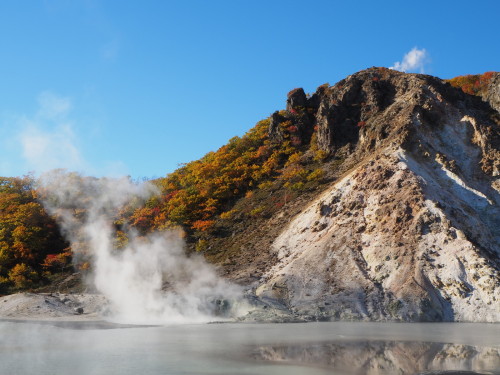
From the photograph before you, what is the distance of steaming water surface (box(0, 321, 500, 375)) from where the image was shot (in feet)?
44.8

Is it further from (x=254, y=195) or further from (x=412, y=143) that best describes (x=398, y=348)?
(x=254, y=195)

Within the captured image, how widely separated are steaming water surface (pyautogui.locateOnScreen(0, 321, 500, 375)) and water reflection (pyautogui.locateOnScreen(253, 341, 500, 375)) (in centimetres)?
3

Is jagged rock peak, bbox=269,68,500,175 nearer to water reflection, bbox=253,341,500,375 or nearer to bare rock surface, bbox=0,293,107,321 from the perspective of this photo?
water reflection, bbox=253,341,500,375

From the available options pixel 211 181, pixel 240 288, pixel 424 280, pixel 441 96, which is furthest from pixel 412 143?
pixel 211 181

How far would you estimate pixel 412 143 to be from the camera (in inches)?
1778

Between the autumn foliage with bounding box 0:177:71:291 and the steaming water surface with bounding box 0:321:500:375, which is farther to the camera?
the autumn foliage with bounding box 0:177:71:291

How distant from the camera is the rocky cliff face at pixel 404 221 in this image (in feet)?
103

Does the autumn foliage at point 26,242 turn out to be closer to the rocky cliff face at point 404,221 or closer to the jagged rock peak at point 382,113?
the rocky cliff face at point 404,221

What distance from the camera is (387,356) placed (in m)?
15.6

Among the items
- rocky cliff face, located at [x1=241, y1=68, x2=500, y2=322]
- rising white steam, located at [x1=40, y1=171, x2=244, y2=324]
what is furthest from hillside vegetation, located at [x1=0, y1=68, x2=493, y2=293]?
rocky cliff face, located at [x1=241, y1=68, x2=500, y2=322]

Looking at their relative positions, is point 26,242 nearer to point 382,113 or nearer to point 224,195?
point 224,195

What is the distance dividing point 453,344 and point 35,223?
198 ft

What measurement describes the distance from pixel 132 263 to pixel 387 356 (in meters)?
35.7

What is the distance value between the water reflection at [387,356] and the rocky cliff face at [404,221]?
42.9 feet
